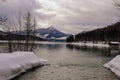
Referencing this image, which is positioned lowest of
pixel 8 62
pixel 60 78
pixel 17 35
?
pixel 60 78

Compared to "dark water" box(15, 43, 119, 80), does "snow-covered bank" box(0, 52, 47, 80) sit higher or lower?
higher

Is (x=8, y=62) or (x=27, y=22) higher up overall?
(x=27, y=22)

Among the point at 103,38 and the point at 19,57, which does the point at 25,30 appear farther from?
the point at 103,38

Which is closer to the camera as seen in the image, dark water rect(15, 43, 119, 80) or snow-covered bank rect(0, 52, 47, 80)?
snow-covered bank rect(0, 52, 47, 80)

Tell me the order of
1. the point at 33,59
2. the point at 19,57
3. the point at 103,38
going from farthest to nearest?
the point at 103,38
the point at 33,59
the point at 19,57

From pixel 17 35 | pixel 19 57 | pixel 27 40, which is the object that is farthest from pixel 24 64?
pixel 27 40

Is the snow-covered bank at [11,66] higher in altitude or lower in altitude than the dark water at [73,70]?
higher

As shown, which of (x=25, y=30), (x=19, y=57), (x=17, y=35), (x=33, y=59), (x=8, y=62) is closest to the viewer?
(x=8, y=62)

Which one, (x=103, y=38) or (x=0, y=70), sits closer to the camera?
(x=0, y=70)

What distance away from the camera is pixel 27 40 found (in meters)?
27.6

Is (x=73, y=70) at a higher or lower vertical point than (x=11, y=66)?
lower

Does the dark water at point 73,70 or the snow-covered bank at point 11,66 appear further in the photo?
the dark water at point 73,70

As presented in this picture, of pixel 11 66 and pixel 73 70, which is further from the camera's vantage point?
pixel 73 70

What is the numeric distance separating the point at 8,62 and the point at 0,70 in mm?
1788
